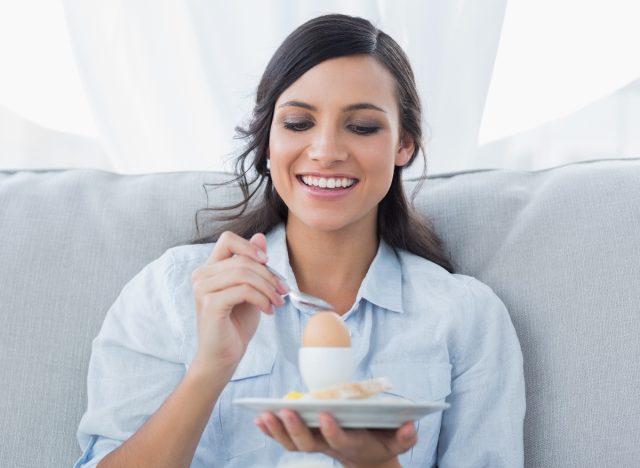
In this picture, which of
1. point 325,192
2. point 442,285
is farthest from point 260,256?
point 442,285

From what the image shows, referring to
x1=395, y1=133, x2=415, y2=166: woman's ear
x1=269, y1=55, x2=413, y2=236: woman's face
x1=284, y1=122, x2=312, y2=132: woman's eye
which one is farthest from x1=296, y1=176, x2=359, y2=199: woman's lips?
x1=395, y1=133, x2=415, y2=166: woman's ear

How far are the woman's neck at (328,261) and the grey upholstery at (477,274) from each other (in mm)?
184

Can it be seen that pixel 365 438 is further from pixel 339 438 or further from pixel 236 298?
pixel 236 298

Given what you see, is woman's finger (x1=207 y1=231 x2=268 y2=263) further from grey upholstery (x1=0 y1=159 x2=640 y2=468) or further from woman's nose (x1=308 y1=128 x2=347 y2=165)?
grey upholstery (x1=0 y1=159 x2=640 y2=468)

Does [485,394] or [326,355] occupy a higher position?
[326,355]

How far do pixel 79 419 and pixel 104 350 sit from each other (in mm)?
150

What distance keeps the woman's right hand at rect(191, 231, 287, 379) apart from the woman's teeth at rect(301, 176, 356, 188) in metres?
0.24

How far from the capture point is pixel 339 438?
3.61 feet

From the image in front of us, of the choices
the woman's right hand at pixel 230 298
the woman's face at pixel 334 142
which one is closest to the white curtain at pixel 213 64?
the woman's face at pixel 334 142

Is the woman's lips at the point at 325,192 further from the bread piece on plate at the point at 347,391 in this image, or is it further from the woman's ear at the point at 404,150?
the bread piece on plate at the point at 347,391

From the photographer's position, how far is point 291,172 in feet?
5.19

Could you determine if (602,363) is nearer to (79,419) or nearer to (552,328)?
(552,328)

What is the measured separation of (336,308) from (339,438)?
24.1 inches

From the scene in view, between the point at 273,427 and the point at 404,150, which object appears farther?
the point at 404,150
